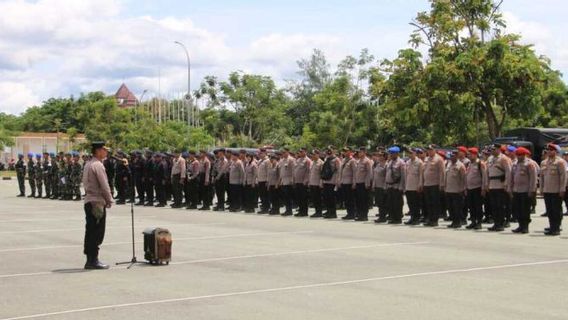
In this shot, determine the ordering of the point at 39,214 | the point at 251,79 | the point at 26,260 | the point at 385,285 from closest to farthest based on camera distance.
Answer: the point at 385,285 < the point at 26,260 < the point at 39,214 < the point at 251,79

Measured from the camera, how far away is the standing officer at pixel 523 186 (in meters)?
18.1

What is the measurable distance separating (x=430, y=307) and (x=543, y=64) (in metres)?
32.3

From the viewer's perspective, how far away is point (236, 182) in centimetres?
2683

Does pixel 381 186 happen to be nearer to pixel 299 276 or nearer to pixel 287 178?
pixel 287 178

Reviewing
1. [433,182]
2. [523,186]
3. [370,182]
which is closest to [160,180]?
[370,182]

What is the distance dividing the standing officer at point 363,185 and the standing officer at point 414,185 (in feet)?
5.08

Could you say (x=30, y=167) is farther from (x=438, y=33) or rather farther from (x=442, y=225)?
(x=442, y=225)

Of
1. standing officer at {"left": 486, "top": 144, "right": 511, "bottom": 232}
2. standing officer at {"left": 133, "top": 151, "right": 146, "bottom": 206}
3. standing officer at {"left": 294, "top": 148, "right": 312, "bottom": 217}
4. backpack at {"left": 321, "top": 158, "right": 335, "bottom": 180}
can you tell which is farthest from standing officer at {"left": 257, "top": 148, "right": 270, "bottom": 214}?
standing officer at {"left": 486, "top": 144, "right": 511, "bottom": 232}

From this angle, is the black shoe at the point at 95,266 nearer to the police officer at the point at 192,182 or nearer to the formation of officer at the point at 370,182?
the formation of officer at the point at 370,182

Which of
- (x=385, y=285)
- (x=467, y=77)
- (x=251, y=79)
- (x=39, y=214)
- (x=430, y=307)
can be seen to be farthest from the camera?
(x=251, y=79)

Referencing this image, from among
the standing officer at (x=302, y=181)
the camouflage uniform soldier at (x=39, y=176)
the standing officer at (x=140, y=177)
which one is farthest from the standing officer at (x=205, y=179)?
the camouflage uniform soldier at (x=39, y=176)

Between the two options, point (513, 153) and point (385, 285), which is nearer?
point (385, 285)

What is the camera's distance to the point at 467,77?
122 ft

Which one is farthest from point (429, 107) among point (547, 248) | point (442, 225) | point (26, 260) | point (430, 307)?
point (430, 307)
